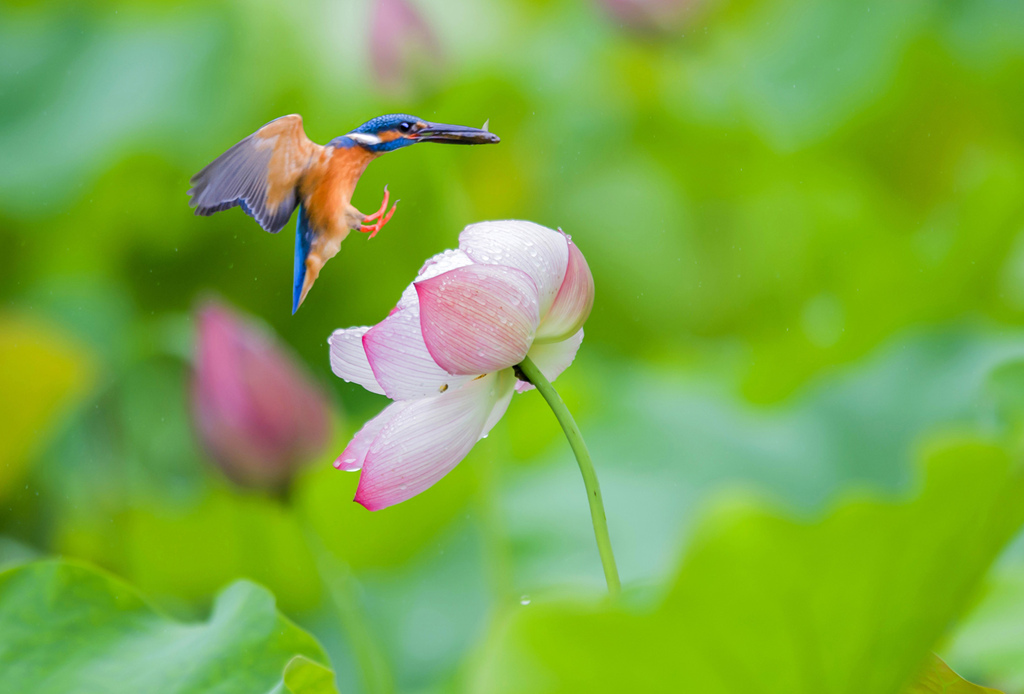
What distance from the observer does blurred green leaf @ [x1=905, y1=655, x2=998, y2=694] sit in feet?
0.75

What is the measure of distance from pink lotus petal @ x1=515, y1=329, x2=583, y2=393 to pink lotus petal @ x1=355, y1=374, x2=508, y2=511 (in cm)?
2

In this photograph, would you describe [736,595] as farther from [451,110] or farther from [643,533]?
[451,110]

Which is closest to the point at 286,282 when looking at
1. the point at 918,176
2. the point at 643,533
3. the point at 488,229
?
the point at 643,533

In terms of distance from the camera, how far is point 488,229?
0.20 metres

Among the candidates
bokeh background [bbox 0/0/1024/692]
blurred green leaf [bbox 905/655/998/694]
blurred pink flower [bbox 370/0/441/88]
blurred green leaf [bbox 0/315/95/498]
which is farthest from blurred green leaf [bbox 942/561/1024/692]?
blurred green leaf [bbox 0/315/95/498]

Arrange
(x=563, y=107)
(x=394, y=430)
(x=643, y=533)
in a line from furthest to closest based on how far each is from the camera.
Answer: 1. (x=563, y=107)
2. (x=643, y=533)
3. (x=394, y=430)

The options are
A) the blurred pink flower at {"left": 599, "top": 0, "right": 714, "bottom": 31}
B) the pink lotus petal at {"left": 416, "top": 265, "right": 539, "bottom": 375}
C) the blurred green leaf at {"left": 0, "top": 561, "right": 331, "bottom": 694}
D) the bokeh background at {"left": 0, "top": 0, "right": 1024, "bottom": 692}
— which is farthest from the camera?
the blurred pink flower at {"left": 599, "top": 0, "right": 714, "bottom": 31}

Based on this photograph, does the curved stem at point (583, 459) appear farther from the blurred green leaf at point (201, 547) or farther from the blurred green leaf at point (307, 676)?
the blurred green leaf at point (201, 547)

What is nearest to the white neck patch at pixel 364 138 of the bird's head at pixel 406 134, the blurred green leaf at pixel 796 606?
the bird's head at pixel 406 134

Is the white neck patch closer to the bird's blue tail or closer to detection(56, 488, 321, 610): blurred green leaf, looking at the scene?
the bird's blue tail

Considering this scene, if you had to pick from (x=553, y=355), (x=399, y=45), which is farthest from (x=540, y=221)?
(x=553, y=355)

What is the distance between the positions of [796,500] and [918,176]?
36 centimetres

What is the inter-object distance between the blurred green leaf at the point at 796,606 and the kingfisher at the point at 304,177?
113 mm

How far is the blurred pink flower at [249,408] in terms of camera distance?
372 mm
